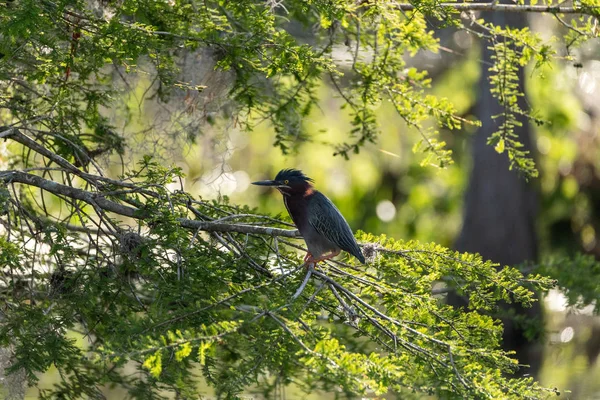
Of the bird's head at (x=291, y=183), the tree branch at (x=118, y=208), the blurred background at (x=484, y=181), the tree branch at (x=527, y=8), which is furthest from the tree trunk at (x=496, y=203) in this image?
the tree branch at (x=118, y=208)

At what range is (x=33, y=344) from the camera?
2902 millimetres

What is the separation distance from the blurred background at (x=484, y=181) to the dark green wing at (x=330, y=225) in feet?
5.68

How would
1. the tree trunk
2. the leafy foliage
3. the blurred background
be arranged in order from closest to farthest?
the leafy foliage < the blurred background < the tree trunk

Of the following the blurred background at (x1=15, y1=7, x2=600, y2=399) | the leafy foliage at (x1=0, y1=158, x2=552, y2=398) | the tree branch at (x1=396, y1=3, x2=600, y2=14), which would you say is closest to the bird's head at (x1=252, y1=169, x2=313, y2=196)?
the leafy foliage at (x1=0, y1=158, x2=552, y2=398)

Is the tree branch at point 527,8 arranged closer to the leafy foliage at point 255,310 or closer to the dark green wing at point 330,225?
the dark green wing at point 330,225

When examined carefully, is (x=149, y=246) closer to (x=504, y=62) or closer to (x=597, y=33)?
(x=504, y=62)

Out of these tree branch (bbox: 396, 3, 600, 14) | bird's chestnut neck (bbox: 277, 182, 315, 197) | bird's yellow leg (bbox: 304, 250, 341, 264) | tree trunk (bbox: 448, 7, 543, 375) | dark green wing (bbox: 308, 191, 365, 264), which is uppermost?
tree trunk (bbox: 448, 7, 543, 375)

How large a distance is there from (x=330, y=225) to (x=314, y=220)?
84mm

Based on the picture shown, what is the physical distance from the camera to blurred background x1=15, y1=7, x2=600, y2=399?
8.38 m

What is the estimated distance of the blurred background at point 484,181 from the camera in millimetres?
8383

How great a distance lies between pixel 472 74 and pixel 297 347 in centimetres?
1128

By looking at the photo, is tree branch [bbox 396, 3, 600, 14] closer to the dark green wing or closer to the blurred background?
the dark green wing

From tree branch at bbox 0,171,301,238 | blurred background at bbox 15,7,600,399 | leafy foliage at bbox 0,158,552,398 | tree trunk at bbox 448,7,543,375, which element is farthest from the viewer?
tree trunk at bbox 448,7,543,375

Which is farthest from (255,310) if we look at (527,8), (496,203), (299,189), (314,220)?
(496,203)
